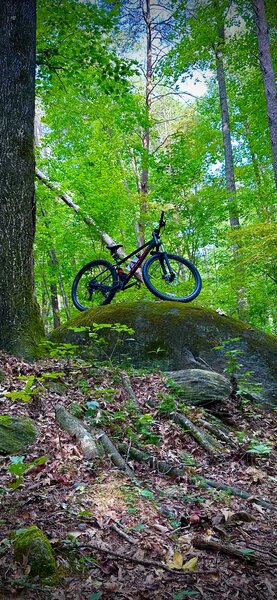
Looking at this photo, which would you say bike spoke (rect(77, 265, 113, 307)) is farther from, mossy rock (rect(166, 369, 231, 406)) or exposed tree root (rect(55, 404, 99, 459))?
exposed tree root (rect(55, 404, 99, 459))

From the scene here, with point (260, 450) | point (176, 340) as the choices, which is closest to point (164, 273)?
point (176, 340)

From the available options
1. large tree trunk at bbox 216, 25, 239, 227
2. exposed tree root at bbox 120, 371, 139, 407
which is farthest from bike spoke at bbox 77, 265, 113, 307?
large tree trunk at bbox 216, 25, 239, 227

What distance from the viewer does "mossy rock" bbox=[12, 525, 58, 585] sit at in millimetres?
1729

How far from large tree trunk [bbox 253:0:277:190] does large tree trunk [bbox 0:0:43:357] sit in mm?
5797

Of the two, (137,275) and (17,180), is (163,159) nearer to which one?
(137,275)

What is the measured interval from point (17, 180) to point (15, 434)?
3340 millimetres

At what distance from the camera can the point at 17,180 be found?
4.95m

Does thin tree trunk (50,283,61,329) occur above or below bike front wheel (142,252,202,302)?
below

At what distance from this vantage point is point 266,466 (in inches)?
154

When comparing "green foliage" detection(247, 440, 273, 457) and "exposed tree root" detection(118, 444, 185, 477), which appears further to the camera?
"green foliage" detection(247, 440, 273, 457)

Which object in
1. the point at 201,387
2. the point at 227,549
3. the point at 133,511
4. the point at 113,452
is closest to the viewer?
the point at 227,549

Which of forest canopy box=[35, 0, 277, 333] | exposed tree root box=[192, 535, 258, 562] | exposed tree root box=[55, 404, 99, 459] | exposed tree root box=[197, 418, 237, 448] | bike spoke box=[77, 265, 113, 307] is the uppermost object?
forest canopy box=[35, 0, 277, 333]

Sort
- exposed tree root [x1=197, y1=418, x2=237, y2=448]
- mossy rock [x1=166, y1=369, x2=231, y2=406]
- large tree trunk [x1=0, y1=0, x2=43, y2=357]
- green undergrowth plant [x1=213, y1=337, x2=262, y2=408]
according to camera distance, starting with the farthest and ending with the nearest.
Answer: green undergrowth plant [x1=213, y1=337, x2=262, y2=408]
mossy rock [x1=166, y1=369, x2=231, y2=406]
large tree trunk [x1=0, y1=0, x2=43, y2=357]
exposed tree root [x1=197, y1=418, x2=237, y2=448]

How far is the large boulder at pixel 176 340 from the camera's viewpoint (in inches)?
253
